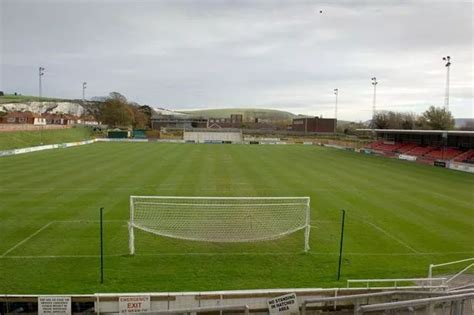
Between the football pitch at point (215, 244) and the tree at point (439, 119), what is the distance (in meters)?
56.2

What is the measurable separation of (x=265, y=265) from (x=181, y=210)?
23.7ft

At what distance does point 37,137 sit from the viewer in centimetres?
6372

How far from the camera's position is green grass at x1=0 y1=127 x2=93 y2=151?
176 ft

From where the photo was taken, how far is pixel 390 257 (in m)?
14.1

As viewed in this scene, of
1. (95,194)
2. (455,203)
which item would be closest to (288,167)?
(455,203)

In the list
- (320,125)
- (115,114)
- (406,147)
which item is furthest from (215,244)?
(320,125)

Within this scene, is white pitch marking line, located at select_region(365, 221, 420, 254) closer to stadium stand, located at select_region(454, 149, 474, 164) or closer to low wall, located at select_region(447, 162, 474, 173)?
low wall, located at select_region(447, 162, 474, 173)

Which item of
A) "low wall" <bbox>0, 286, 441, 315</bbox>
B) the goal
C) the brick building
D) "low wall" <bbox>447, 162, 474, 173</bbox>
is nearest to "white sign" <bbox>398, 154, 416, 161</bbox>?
"low wall" <bbox>447, 162, 474, 173</bbox>

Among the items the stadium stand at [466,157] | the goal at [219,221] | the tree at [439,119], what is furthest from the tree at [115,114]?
the goal at [219,221]

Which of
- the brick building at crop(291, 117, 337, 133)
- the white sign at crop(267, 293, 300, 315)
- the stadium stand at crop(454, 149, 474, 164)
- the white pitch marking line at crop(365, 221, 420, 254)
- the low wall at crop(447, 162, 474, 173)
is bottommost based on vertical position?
the white pitch marking line at crop(365, 221, 420, 254)

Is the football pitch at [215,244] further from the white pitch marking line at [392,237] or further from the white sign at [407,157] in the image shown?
the white sign at [407,157]

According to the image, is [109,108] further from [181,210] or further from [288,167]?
[181,210]

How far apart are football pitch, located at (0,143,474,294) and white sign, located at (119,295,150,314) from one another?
5.73 feet

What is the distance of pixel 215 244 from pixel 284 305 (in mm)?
6232
